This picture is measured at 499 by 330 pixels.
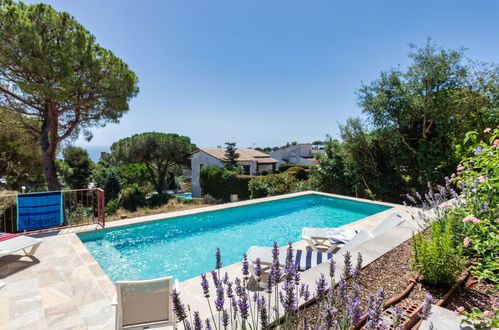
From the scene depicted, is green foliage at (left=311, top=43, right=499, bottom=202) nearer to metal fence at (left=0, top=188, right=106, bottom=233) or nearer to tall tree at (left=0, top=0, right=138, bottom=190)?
metal fence at (left=0, top=188, right=106, bottom=233)

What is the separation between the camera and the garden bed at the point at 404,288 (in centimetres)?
225

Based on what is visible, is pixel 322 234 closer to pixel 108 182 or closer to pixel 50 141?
pixel 50 141

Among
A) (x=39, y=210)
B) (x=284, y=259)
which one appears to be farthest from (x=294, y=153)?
(x=284, y=259)

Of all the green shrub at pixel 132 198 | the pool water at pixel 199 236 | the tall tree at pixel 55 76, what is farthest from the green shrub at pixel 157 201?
the pool water at pixel 199 236

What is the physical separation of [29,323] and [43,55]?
402 inches

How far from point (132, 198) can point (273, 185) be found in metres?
12.3

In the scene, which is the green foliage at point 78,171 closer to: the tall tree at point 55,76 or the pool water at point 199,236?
the tall tree at point 55,76

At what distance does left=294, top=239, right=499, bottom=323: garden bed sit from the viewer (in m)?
2.25

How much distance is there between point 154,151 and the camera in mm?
26141

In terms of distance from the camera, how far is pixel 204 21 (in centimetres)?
1082

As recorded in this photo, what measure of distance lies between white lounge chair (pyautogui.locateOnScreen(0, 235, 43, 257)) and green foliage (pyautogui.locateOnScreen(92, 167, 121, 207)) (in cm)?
1680

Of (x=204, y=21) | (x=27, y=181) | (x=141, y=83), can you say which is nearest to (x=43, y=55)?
(x=141, y=83)

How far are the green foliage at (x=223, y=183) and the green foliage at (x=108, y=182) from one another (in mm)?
7231

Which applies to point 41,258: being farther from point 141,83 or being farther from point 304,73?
point 304,73
